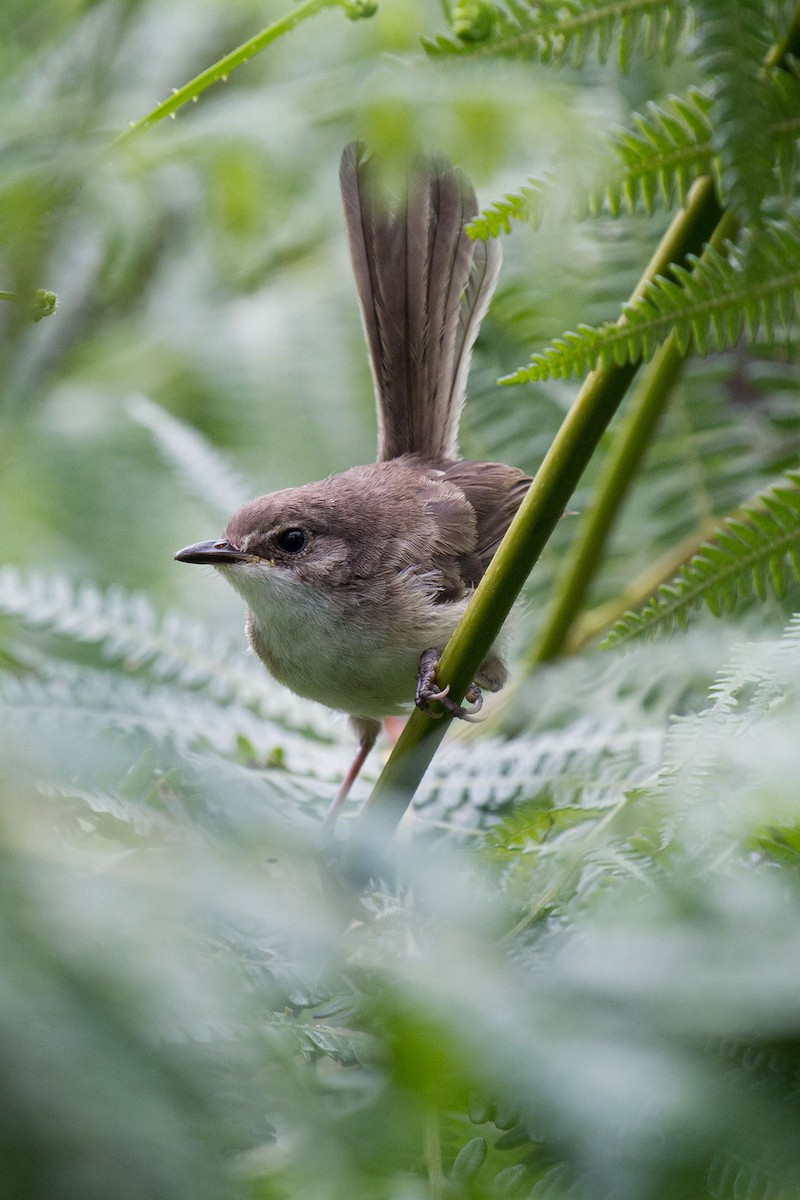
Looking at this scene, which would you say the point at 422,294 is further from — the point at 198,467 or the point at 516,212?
the point at 516,212

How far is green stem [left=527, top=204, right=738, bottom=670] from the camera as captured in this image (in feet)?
4.26

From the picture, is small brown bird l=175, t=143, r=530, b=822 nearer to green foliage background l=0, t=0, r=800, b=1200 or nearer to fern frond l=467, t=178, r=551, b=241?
green foliage background l=0, t=0, r=800, b=1200

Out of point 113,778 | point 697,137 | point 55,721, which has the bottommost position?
point 55,721

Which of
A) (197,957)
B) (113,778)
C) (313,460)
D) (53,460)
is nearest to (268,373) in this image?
(313,460)

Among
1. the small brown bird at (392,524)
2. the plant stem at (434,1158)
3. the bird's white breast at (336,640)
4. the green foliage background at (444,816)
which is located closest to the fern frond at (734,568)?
the green foliage background at (444,816)

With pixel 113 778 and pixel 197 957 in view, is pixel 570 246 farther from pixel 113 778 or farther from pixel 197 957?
pixel 197 957

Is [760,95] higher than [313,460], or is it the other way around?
[760,95]

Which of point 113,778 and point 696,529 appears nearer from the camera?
point 113,778

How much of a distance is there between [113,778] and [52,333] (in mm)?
1991

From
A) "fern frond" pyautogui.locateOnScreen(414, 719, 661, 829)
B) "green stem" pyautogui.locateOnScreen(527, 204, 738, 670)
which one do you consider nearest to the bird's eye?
"green stem" pyautogui.locateOnScreen(527, 204, 738, 670)

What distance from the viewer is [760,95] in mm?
662

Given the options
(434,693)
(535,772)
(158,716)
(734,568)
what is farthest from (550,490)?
(158,716)

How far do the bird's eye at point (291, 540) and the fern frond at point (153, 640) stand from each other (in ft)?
0.53

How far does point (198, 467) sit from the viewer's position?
1557 millimetres
